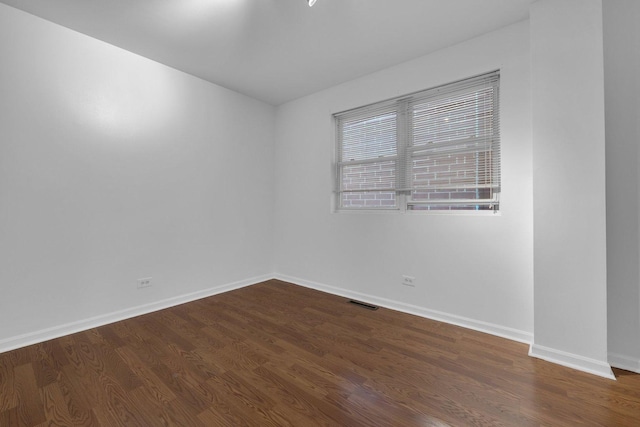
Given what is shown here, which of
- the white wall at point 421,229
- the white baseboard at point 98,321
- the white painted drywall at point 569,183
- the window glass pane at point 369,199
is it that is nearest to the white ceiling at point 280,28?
the white wall at point 421,229

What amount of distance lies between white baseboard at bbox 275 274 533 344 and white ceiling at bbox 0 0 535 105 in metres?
2.86

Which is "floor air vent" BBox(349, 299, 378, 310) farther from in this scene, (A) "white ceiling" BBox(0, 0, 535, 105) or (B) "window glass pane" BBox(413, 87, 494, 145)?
(A) "white ceiling" BBox(0, 0, 535, 105)

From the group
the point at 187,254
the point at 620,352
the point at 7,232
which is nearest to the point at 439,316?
the point at 620,352

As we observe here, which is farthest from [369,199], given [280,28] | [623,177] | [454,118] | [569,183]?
Answer: [623,177]

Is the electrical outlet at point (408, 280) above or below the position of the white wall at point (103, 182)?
below

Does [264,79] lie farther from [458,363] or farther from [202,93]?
[458,363]

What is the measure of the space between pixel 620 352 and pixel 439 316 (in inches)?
52.0

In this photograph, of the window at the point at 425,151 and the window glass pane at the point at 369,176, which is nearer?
the window at the point at 425,151

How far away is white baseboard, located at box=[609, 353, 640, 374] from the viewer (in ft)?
6.52

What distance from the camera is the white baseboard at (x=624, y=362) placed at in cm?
199

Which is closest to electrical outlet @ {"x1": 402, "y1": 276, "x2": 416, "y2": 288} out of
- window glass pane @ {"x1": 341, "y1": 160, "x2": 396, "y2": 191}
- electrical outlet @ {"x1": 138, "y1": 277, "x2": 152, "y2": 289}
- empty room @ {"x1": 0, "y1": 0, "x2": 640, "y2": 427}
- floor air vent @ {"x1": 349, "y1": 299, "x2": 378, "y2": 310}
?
empty room @ {"x1": 0, "y1": 0, "x2": 640, "y2": 427}

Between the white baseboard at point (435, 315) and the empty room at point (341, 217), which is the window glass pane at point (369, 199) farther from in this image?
the white baseboard at point (435, 315)

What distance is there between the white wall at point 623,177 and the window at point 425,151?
77 centimetres

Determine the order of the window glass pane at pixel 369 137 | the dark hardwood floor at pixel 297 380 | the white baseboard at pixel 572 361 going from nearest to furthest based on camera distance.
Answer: the dark hardwood floor at pixel 297 380 → the white baseboard at pixel 572 361 → the window glass pane at pixel 369 137
